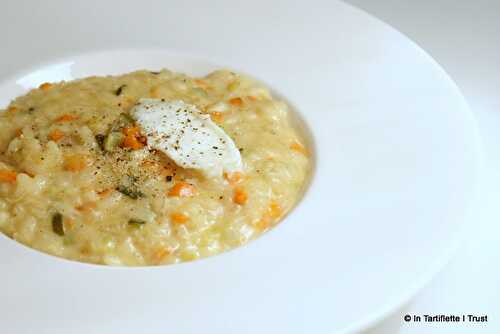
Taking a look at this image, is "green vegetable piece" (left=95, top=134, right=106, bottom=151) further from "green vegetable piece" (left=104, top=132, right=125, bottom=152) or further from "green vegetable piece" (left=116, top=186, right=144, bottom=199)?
"green vegetable piece" (left=116, top=186, right=144, bottom=199)

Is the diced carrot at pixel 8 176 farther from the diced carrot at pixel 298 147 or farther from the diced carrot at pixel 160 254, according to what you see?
the diced carrot at pixel 298 147

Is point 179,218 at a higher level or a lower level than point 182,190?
lower

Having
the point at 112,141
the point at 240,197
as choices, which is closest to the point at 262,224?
the point at 240,197

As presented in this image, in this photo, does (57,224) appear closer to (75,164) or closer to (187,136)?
(75,164)

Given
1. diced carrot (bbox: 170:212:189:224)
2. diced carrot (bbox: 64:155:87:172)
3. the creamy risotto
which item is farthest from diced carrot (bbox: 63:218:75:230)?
diced carrot (bbox: 170:212:189:224)

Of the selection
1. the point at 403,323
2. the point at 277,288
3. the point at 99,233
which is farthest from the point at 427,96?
the point at 99,233

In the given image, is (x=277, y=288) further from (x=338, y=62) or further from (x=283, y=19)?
(x=283, y=19)
